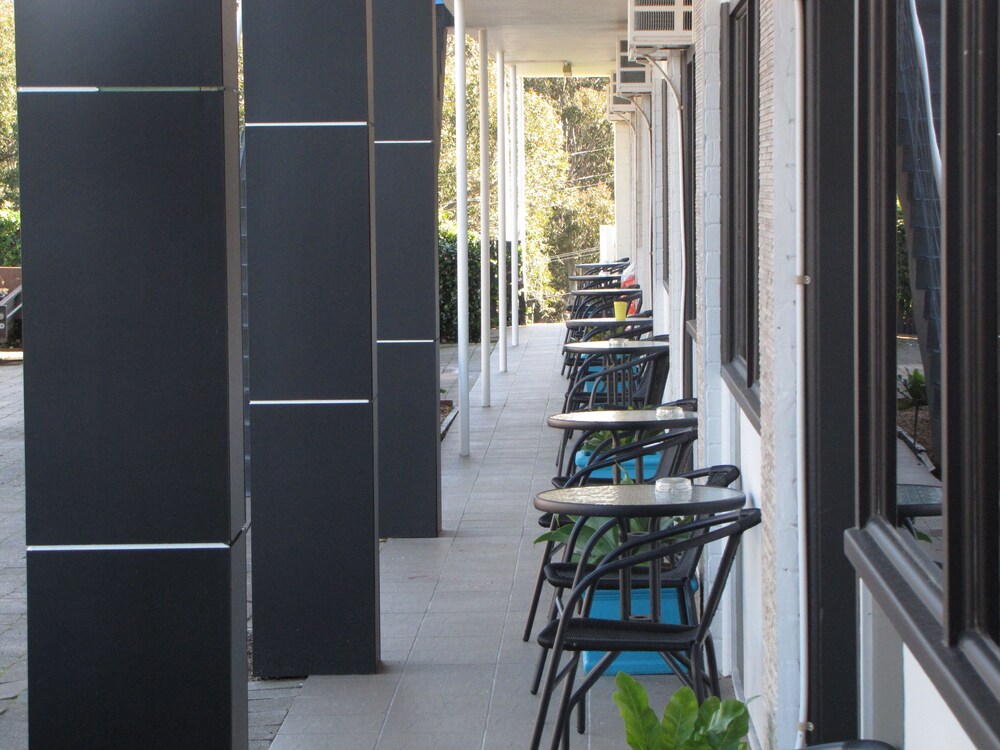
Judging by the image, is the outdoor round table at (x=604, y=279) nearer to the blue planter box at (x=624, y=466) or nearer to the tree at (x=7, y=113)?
the blue planter box at (x=624, y=466)

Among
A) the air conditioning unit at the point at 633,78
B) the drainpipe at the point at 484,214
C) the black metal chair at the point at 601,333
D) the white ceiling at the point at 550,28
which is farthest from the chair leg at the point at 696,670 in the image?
the drainpipe at the point at 484,214

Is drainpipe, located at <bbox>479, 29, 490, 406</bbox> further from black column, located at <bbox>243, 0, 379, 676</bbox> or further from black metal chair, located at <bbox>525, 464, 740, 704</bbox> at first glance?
black metal chair, located at <bbox>525, 464, 740, 704</bbox>

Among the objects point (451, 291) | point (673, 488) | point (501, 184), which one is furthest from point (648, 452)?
point (451, 291)

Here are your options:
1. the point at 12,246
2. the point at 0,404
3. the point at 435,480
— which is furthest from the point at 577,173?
the point at 435,480

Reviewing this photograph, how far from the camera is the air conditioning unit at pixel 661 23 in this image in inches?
262

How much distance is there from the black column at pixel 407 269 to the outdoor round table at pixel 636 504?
260cm

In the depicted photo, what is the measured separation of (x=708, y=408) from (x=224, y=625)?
2.41 meters

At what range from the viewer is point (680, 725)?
8.45ft

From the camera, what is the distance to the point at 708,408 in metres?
4.89

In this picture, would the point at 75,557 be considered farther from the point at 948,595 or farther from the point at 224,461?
the point at 948,595

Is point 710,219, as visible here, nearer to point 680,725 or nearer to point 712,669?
point 712,669

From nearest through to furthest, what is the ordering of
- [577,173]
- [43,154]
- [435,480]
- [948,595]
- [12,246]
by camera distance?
[948,595] → [43,154] → [435,480] → [12,246] → [577,173]

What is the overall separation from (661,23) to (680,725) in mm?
4846

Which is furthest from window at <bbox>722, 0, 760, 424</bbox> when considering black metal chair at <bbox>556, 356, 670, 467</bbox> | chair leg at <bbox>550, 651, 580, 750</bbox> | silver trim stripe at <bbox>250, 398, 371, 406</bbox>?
black metal chair at <bbox>556, 356, 670, 467</bbox>
